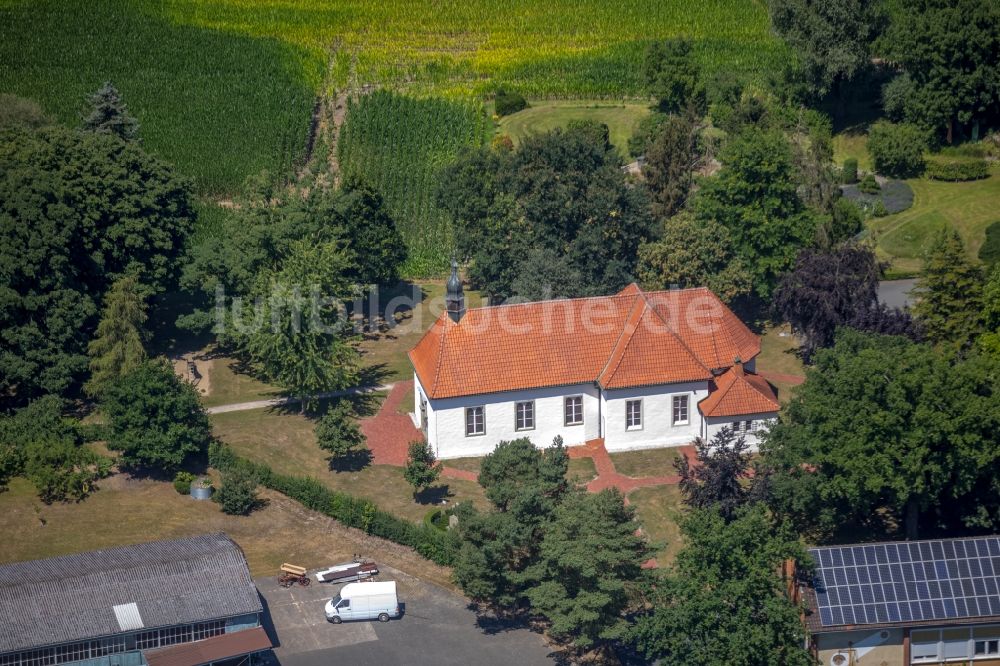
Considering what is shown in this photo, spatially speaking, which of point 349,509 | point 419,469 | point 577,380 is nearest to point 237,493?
point 349,509

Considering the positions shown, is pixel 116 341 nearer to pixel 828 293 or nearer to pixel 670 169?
pixel 670 169

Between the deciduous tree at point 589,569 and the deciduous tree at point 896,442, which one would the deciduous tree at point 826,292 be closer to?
the deciduous tree at point 896,442

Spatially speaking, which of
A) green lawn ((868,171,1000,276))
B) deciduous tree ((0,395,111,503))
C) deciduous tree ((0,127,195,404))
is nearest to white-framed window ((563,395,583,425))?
deciduous tree ((0,395,111,503))

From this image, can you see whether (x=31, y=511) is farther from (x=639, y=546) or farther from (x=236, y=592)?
(x=639, y=546)

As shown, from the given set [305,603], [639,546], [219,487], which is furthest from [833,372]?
[219,487]

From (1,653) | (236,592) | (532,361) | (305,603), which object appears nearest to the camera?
(1,653)

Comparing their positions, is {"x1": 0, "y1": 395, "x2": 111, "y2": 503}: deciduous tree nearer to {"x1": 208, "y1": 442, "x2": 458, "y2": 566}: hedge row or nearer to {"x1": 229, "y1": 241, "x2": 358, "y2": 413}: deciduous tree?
{"x1": 208, "y1": 442, "x2": 458, "y2": 566}: hedge row
